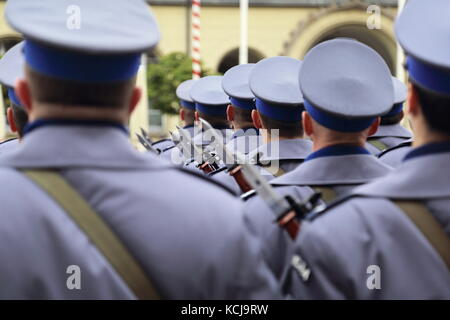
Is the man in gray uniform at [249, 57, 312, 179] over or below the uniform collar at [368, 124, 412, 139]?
over

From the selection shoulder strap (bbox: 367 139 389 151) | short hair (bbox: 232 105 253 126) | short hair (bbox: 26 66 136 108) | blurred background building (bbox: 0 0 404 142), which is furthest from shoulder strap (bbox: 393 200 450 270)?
blurred background building (bbox: 0 0 404 142)

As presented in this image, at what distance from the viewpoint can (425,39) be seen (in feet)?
7.07

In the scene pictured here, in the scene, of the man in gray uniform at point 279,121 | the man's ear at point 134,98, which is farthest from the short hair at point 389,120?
the man's ear at point 134,98

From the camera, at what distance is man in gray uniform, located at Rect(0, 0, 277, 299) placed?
1.77m

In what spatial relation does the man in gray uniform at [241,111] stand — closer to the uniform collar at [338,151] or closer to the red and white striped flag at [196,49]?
the uniform collar at [338,151]

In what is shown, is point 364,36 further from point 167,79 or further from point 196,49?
point 196,49

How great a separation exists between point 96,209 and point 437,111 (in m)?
0.96

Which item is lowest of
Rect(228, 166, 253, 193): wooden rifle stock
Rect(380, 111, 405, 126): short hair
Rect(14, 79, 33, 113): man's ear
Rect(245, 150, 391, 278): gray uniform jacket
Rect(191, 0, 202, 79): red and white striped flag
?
Rect(191, 0, 202, 79): red and white striped flag

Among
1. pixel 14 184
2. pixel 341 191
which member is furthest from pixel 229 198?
pixel 341 191

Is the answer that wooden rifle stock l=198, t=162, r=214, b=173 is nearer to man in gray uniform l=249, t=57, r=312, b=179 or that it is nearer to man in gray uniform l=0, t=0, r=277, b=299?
man in gray uniform l=249, t=57, r=312, b=179

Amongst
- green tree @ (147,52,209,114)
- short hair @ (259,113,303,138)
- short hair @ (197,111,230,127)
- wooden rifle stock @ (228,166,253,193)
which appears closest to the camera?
wooden rifle stock @ (228,166,253,193)

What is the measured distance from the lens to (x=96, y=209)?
1794mm

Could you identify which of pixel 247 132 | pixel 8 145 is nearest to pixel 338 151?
pixel 247 132
